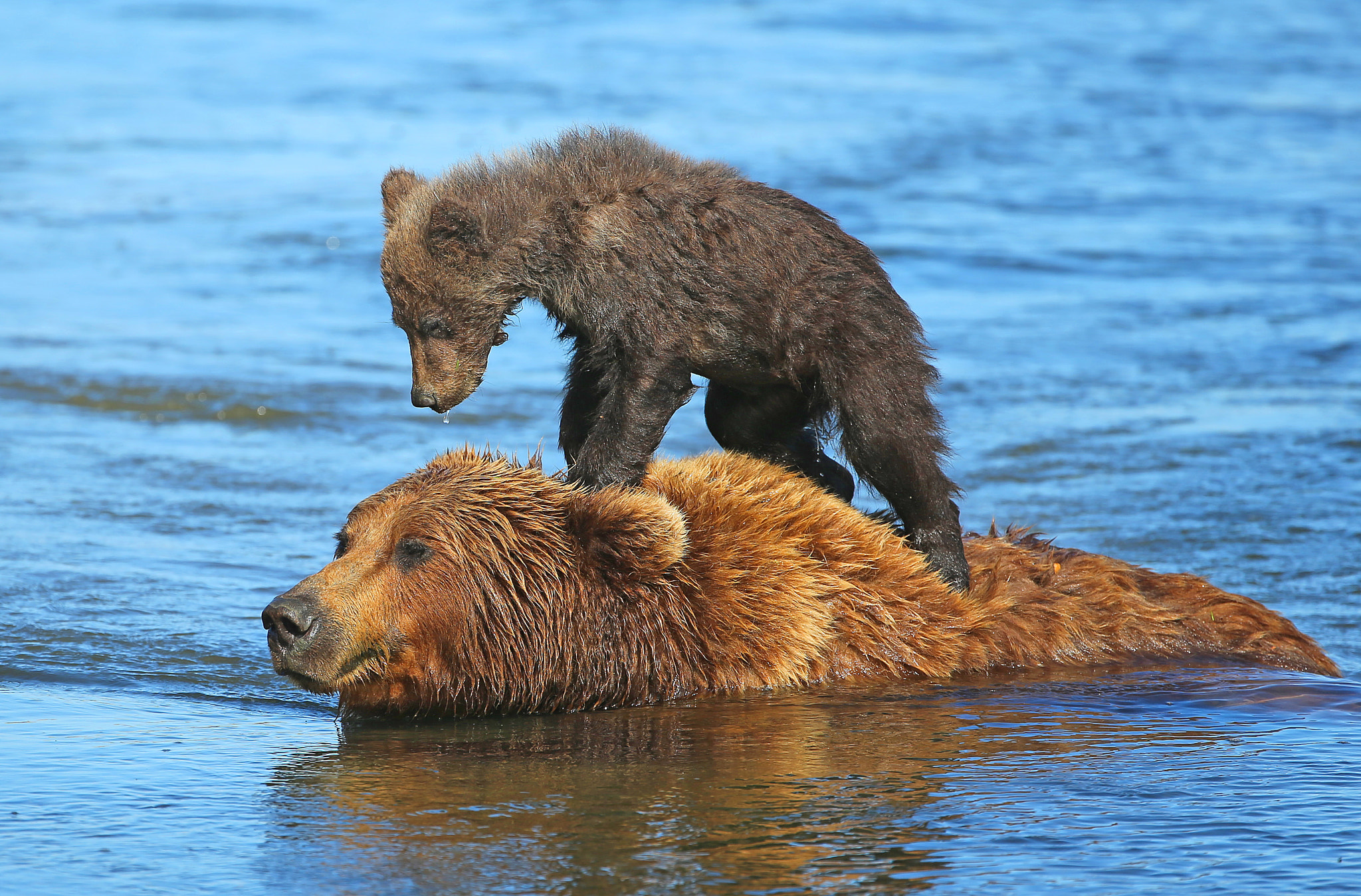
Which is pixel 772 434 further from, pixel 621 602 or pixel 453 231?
pixel 453 231

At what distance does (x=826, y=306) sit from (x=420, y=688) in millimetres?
2251

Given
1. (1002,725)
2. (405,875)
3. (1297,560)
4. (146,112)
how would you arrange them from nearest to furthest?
(405,875), (1002,725), (1297,560), (146,112)

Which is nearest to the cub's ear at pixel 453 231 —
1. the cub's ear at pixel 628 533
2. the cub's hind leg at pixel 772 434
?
the cub's ear at pixel 628 533

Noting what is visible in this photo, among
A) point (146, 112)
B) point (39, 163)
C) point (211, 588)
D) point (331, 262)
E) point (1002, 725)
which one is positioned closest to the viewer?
point (1002, 725)

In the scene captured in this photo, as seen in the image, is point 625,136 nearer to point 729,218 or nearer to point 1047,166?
point 729,218

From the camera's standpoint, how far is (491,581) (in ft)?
21.2

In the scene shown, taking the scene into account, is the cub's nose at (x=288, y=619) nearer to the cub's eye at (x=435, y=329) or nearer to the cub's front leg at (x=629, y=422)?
the cub's front leg at (x=629, y=422)

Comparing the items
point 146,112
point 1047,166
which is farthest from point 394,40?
point 1047,166

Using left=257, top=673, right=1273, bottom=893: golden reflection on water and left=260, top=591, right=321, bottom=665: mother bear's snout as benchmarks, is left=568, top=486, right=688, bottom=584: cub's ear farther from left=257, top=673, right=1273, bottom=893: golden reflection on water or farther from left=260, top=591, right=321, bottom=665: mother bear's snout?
left=260, top=591, right=321, bottom=665: mother bear's snout

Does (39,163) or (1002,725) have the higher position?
(39,163)

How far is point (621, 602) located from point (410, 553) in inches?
32.2

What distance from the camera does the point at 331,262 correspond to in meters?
18.1

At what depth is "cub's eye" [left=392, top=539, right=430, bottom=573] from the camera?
6426 millimetres

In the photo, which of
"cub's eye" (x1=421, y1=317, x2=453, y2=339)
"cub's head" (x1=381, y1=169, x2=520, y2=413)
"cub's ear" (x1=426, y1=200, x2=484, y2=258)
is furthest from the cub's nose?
"cub's ear" (x1=426, y1=200, x2=484, y2=258)
